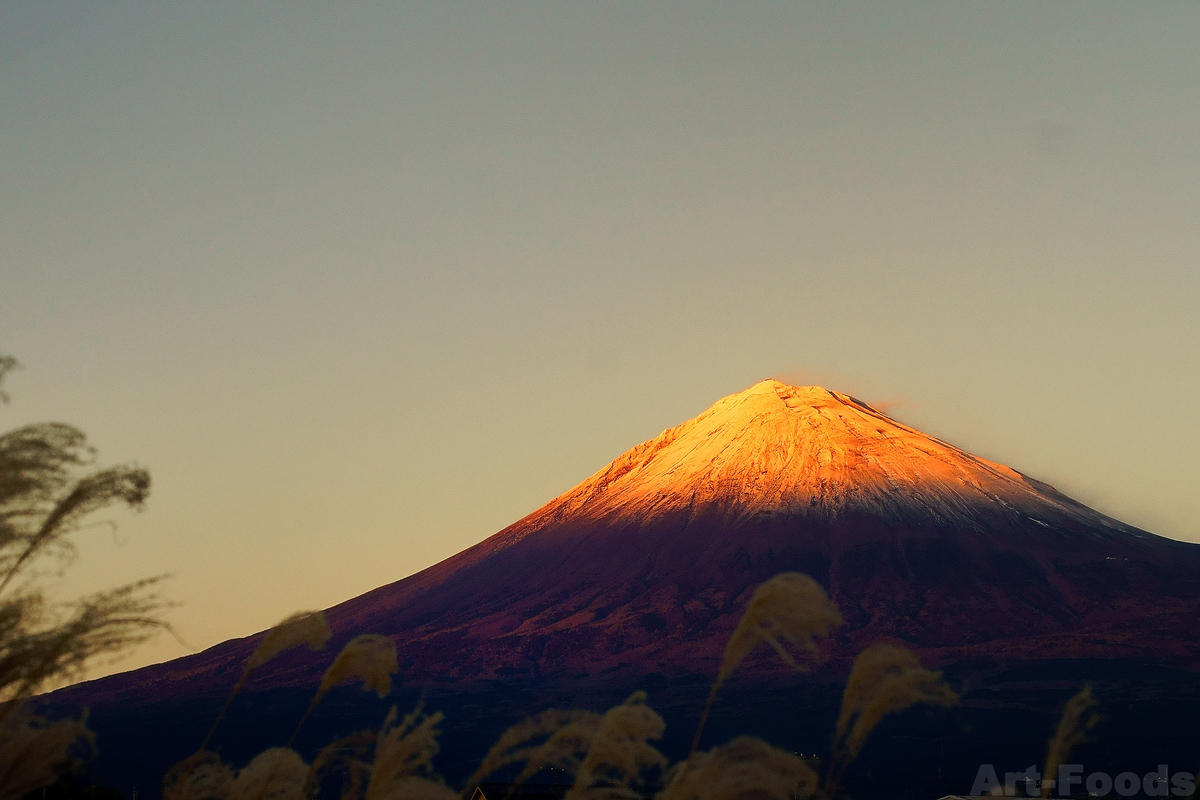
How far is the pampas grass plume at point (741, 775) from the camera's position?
5238 mm

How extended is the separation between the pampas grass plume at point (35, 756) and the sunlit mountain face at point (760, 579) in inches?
3206

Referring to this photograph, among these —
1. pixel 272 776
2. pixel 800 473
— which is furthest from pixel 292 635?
pixel 800 473

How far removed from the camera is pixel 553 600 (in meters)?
112

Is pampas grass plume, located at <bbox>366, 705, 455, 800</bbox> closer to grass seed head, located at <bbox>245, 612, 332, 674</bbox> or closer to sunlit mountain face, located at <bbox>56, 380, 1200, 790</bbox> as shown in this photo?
grass seed head, located at <bbox>245, 612, 332, 674</bbox>

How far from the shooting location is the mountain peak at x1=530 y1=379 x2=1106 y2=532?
4628 inches

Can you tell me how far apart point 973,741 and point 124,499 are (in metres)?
79.5

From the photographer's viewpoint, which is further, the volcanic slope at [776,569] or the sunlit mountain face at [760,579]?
the volcanic slope at [776,569]

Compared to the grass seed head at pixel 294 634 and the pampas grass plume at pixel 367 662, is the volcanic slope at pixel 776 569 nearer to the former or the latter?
the pampas grass plume at pixel 367 662

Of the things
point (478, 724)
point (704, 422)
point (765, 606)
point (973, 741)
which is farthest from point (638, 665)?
point (765, 606)

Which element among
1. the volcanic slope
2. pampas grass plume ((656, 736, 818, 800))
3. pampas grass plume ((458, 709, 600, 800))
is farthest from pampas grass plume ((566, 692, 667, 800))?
the volcanic slope

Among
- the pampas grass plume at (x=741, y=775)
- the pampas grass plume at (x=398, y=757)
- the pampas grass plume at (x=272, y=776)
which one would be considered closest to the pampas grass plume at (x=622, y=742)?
the pampas grass plume at (x=741, y=775)

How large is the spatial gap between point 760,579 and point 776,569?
18.6 feet

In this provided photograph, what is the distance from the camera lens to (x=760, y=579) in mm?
103000

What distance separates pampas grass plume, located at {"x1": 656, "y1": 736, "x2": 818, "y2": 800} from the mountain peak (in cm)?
11171
